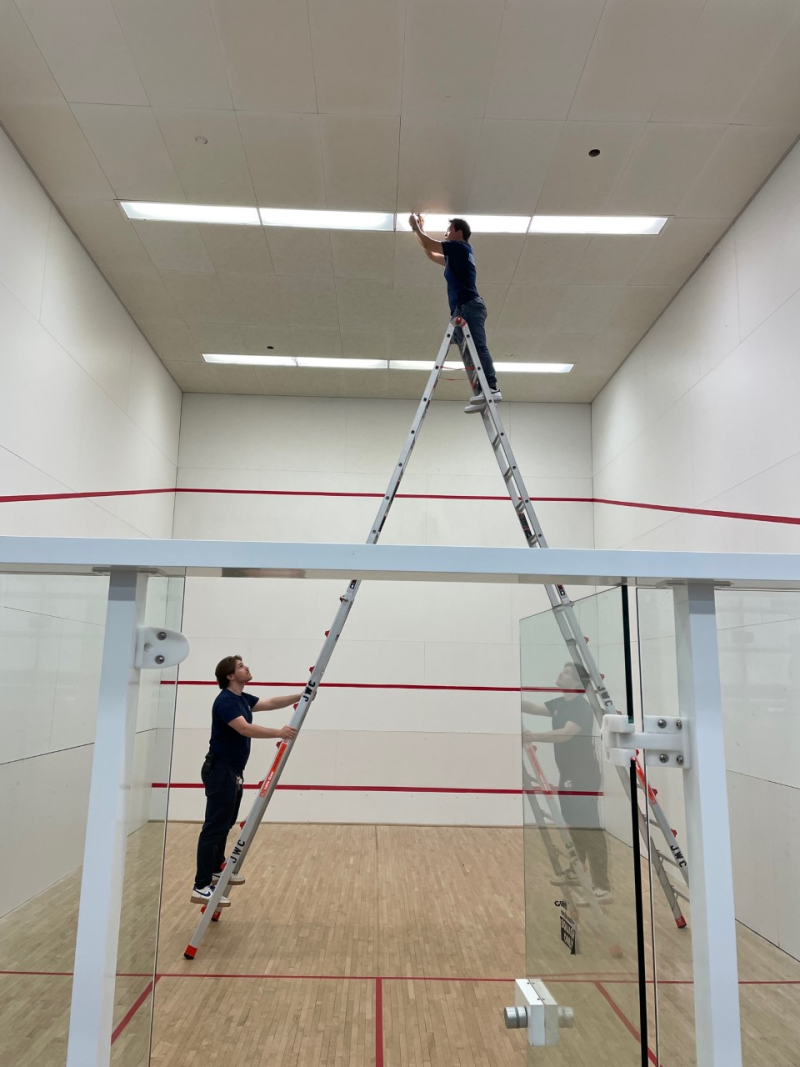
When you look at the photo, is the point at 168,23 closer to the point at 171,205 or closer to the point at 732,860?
the point at 171,205

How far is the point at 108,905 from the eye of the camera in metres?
0.92

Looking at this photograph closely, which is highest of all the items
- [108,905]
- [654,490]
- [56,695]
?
[654,490]

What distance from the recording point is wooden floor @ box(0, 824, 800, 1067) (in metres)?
0.95

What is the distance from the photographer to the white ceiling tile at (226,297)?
515cm

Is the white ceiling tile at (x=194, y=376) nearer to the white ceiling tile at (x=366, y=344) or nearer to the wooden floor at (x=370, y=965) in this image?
the white ceiling tile at (x=366, y=344)

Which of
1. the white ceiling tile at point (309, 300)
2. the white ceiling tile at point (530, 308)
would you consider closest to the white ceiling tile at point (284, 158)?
the white ceiling tile at point (309, 300)

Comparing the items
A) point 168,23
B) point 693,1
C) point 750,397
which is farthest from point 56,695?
point 750,397

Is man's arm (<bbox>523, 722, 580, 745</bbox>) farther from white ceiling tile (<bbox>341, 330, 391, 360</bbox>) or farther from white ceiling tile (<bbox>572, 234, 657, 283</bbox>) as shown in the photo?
white ceiling tile (<bbox>341, 330, 391, 360</bbox>)

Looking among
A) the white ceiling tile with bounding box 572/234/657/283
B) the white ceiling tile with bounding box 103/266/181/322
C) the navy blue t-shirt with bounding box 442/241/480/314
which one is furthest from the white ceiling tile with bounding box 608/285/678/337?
the white ceiling tile with bounding box 103/266/181/322

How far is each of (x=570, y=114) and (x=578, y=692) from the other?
3.28 m

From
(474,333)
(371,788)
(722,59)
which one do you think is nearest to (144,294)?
(474,333)

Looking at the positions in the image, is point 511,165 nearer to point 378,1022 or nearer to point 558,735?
point 558,735

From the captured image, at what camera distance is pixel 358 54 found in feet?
10.8

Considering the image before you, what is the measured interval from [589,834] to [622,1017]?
30cm
